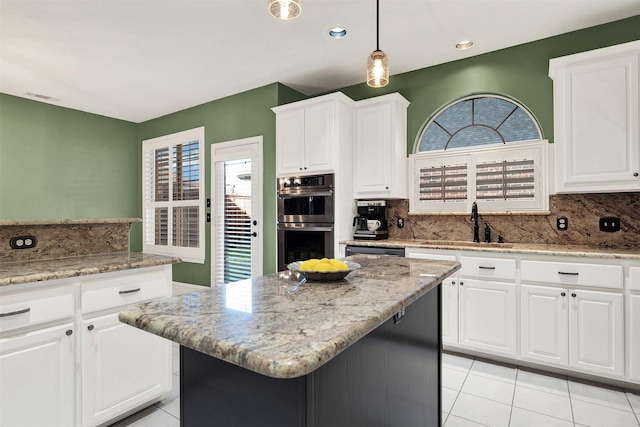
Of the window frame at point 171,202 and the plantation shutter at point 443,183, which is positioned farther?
the window frame at point 171,202

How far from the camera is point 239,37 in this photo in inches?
122

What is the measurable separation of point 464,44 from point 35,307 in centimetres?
369

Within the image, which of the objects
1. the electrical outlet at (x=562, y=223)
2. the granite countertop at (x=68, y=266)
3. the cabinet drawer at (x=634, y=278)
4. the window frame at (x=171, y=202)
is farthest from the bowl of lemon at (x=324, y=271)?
the window frame at (x=171, y=202)

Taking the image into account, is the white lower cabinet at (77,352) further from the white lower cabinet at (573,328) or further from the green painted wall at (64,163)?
the green painted wall at (64,163)

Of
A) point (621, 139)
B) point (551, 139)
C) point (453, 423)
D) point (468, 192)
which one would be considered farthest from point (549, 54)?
point (453, 423)

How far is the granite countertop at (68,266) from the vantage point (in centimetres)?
155

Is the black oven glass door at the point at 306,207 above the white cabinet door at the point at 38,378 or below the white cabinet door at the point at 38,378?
above

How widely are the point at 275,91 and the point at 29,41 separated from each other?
2344mm

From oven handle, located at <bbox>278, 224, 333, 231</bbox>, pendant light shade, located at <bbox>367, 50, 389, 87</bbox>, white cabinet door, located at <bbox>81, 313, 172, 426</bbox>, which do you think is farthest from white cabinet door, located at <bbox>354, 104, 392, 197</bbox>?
white cabinet door, located at <bbox>81, 313, 172, 426</bbox>

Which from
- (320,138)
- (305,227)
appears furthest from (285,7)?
(305,227)

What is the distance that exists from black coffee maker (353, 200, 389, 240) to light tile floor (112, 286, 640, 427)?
1438 mm

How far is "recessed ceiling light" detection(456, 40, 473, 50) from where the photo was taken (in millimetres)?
3162

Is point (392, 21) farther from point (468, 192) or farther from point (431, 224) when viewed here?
point (431, 224)

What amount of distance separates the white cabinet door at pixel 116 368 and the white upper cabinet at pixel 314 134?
222 cm
